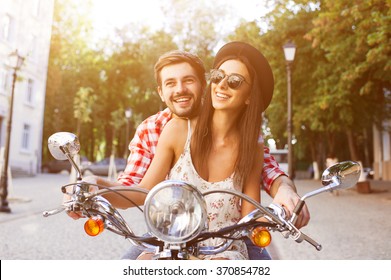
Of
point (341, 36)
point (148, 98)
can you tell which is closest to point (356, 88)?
point (341, 36)

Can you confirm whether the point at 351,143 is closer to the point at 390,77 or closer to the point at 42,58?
the point at 390,77

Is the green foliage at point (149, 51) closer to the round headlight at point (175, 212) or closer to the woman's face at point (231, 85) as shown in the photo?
the woman's face at point (231, 85)

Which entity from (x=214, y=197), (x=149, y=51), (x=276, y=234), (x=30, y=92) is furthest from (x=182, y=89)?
(x=30, y=92)

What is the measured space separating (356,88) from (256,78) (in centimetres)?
404

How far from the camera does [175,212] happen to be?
89 centimetres

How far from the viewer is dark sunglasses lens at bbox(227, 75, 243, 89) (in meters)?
1.31

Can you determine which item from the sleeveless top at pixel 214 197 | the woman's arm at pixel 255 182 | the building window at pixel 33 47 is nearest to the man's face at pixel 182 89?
the sleeveless top at pixel 214 197

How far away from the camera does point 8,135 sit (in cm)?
391

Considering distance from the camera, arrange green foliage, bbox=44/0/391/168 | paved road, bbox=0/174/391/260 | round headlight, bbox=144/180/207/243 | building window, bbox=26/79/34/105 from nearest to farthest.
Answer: round headlight, bbox=144/180/207/243, green foliage, bbox=44/0/391/168, paved road, bbox=0/174/391/260, building window, bbox=26/79/34/105

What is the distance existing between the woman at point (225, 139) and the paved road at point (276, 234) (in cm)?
106

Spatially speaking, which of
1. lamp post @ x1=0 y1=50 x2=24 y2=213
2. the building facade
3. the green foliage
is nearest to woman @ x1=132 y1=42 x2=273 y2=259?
the green foliage

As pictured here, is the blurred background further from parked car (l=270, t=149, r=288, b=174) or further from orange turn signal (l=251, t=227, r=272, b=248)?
orange turn signal (l=251, t=227, r=272, b=248)

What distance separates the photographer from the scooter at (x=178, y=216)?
891 mm

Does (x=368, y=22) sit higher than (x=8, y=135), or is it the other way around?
(x=368, y=22)
